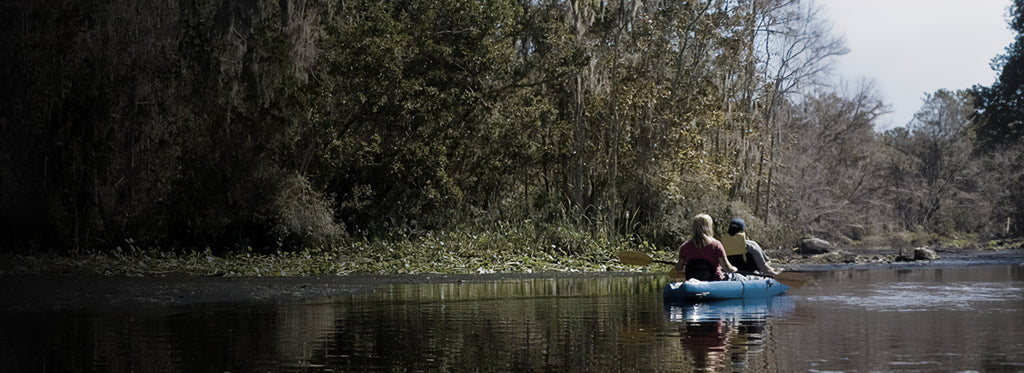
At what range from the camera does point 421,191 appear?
27547 mm

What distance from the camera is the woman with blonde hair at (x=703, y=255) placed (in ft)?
50.3

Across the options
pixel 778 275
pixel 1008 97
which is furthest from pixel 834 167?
pixel 778 275

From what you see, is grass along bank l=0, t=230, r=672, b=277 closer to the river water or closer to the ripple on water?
the river water

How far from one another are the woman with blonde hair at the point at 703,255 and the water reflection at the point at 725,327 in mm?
432

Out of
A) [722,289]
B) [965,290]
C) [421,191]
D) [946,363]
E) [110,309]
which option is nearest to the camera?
[946,363]

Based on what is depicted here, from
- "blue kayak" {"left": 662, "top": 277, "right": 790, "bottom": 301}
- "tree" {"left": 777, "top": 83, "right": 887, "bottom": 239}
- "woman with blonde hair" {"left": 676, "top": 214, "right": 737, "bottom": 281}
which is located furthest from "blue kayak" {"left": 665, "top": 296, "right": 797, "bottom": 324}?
"tree" {"left": 777, "top": 83, "right": 887, "bottom": 239}

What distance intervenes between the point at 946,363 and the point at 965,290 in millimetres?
10762

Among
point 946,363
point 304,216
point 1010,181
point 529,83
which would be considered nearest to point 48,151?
point 304,216

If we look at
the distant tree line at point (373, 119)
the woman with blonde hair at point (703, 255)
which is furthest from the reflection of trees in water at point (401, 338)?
the distant tree line at point (373, 119)

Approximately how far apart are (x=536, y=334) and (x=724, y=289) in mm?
5377

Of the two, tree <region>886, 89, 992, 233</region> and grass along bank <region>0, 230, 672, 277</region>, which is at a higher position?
tree <region>886, 89, 992, 233</region>

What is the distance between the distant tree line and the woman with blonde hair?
12.3m

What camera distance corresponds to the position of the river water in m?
8.65

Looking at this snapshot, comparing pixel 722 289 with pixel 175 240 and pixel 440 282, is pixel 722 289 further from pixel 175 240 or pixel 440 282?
pixel 175 240
